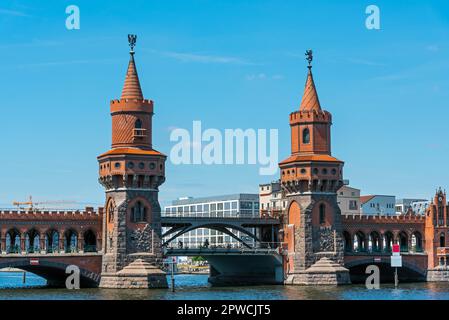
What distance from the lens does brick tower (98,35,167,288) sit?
344 feet

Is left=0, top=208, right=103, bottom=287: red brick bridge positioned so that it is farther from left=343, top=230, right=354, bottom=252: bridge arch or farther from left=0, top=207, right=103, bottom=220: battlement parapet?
left=343, top=230, right=354, bottom=252: bridge arch

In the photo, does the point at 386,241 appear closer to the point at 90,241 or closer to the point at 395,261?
the point at 395,261

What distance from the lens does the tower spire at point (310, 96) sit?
116m

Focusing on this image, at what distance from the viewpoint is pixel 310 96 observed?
117 metres

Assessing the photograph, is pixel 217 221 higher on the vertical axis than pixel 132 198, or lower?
lower

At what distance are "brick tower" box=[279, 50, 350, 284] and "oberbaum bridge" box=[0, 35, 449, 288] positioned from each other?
0.12 metres

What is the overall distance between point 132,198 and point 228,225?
51.1 ft

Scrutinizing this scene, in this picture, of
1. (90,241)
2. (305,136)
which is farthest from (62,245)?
(305,136)

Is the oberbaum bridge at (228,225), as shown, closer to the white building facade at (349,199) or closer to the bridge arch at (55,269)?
the bridge arch at (55,269)

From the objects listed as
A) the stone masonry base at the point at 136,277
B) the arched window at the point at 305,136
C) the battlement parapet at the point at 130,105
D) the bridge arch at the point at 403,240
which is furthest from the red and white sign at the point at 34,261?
the bridge arch at the point at 403,240

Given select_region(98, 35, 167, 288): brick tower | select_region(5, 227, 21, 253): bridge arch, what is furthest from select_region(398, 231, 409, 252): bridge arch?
select_region(5, 227, 21, 253): bridge arch

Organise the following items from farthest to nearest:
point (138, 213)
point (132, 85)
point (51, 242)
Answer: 1. point (51, 242)
2. point (132, 85)
3. point (138, 213)

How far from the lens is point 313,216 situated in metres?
113
